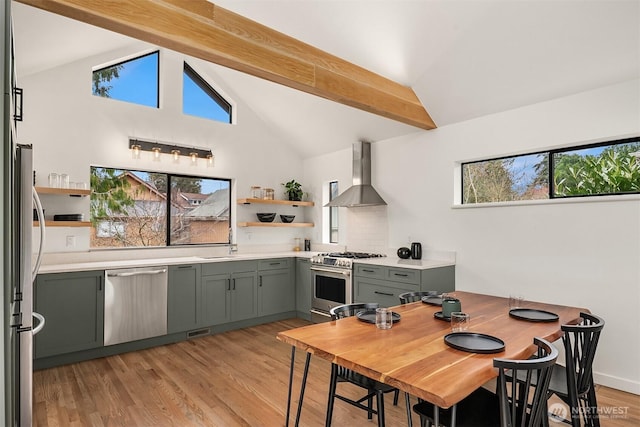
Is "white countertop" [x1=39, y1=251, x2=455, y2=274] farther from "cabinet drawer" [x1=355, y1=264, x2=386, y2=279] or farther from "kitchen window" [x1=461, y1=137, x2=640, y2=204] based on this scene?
"kitchen window" [x1=461, y1=137, x2=640, y2=204]

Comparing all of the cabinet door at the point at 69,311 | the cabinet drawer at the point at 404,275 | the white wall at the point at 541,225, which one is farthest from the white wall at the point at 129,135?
the cabinet drawer at the point at 404,275

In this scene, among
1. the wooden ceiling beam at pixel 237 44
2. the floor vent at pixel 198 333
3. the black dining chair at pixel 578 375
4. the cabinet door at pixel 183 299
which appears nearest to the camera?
the black dining chair at pixel 578 375

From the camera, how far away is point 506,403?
149 centimetres

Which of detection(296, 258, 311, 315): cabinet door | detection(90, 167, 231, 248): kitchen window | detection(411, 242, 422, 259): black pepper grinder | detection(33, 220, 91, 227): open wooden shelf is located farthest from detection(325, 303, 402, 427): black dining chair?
detection(90, 167, 231, 248): kitchen window

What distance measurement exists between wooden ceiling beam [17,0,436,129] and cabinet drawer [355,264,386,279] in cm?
163

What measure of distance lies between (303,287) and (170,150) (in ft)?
8.10

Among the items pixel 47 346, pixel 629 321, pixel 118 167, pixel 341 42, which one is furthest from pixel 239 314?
pixel 629 321

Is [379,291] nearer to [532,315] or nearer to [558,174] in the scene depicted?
[532,315]

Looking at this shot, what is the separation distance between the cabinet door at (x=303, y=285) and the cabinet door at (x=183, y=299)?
1378mm

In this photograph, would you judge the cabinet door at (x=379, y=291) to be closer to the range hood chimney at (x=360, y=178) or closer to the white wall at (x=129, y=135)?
the range hood chimney at (x=360, y=178)

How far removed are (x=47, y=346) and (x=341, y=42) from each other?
3703 millimetres

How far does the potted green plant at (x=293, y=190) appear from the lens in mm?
5879

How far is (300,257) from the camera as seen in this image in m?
5.17

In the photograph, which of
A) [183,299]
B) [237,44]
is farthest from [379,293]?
[237,44]
